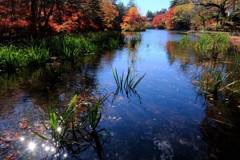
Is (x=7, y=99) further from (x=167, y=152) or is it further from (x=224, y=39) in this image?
(x=224, y=39)

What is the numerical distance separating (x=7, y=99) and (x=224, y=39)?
12.4m

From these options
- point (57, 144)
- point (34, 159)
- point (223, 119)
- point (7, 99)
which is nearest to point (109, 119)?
point (57, 144)

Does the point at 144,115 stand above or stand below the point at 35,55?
below

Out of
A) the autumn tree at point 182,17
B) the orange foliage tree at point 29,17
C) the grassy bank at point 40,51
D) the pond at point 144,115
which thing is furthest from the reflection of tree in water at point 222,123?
the autumn tree at point 182,17

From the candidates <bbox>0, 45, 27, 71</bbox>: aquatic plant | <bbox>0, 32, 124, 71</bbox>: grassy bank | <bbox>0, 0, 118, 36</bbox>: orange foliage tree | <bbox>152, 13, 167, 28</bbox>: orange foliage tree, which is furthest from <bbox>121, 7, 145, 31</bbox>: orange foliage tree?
<bbox>0, 45, 27, 71</bbox>: aquatic plant

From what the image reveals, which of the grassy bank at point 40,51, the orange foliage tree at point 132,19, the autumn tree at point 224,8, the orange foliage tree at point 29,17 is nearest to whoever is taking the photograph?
the grassy bank at point 40,51

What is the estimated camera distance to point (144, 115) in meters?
4.30

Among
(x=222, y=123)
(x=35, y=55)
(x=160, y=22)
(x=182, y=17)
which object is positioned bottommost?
(x=222, y=123)

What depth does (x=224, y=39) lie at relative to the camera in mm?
12922

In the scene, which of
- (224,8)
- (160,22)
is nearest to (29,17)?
(224,8)

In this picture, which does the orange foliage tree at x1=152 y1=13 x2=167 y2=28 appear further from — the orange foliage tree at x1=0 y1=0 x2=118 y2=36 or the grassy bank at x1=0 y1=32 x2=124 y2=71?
the grassy bank at x1=0 y1=32 x2=124 y2=71

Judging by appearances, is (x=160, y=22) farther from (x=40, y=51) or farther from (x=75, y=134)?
(x=75, y=134)

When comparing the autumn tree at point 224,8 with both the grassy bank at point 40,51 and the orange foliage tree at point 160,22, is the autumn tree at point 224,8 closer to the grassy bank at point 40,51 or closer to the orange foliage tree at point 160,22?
the grassy bank at point 40,51

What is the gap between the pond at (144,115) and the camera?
3146 mm
